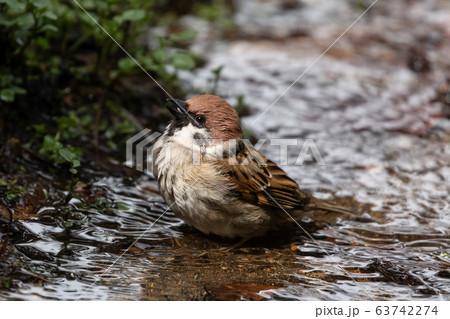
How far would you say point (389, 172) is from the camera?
557cm

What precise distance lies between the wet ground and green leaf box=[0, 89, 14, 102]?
0.61 metres

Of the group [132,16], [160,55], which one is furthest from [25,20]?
[160,55]

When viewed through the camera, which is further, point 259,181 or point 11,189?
point 259,181

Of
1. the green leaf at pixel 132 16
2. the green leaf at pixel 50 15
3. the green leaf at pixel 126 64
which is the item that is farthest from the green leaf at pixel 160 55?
the green leaf at pixel 50 15

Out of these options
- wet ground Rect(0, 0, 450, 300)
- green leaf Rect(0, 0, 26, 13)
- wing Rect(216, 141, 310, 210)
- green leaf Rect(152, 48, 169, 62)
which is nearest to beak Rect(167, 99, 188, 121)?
wing Rect(216, 141, 310, 210)

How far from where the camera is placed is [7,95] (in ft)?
15.5

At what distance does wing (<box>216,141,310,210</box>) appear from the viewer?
4.23 m

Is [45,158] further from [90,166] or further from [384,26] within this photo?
[384,26]

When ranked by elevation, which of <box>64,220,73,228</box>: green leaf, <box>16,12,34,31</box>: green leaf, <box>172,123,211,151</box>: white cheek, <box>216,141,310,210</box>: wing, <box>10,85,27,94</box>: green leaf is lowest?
<box>64,220,73,228</box>: green leaf

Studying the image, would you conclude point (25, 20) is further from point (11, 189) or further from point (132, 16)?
point (11, 189)

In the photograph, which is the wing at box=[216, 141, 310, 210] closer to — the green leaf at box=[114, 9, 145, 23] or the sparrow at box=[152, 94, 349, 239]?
the sparrow at box=[152, 94, 349, 239]

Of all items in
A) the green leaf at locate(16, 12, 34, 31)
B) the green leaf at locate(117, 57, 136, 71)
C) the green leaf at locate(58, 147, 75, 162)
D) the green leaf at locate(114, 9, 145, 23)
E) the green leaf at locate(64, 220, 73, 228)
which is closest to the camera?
the green leaf at locate(64, 220, 73, 228)

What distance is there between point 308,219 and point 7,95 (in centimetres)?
291
